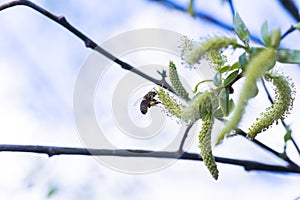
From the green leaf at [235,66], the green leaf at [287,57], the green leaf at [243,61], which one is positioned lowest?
the green leaf at [235,66]

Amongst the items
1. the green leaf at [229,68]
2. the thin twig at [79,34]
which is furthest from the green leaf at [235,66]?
the thin twig at [79,34]

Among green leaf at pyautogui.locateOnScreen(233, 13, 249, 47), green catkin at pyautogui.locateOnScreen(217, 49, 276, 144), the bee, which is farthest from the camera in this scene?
the bee

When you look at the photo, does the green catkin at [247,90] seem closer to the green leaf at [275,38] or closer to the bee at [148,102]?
the green leaf at [275,38]

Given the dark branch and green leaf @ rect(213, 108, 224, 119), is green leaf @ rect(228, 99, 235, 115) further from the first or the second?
the dark branch

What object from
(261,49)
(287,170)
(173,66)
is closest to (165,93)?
(173,66)

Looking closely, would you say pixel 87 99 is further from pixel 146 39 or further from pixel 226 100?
pixel 226 100

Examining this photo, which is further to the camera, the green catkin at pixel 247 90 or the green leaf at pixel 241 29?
the green leaf at pixel 241 29

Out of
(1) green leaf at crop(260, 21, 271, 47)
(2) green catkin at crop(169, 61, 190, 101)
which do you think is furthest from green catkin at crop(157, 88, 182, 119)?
(1) green leaf at crop(260, 21, 271, 47)
